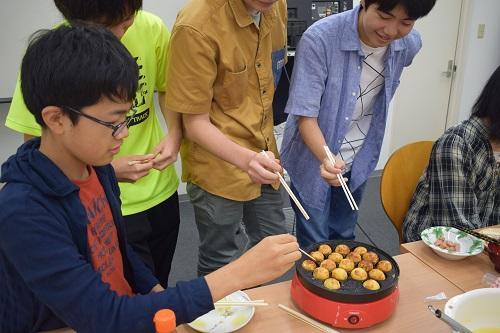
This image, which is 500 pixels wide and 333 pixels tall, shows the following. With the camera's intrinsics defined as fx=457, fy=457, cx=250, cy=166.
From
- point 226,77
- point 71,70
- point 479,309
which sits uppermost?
point 71,70

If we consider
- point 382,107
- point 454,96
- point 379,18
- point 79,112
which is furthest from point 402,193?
point 454,96

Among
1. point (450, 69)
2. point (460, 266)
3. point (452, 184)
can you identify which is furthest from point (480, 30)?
point (460, 266)

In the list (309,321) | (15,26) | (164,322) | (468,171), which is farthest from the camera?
(15,26)

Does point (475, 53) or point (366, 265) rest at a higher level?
point (475, 53)

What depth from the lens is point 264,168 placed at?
1312 mm

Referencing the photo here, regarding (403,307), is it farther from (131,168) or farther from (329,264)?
(131,168)

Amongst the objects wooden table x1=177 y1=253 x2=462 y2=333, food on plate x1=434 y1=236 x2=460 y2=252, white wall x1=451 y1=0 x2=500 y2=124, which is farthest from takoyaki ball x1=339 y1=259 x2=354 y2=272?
white wall x1=451 y1=0 x2=500 y2=124

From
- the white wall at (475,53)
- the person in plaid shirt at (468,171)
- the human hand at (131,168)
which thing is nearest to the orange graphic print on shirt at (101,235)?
the human hand at (131,168)

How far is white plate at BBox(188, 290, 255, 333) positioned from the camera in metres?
1.06

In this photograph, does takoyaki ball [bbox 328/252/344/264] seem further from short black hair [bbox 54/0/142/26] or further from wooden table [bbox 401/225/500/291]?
short black hair [bbox 54/0/142/26]

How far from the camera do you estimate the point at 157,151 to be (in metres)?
1.45

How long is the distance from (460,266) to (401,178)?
0.60m

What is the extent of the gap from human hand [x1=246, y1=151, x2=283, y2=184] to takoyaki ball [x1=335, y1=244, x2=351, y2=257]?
0.26 metres

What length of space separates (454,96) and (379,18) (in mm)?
3271
